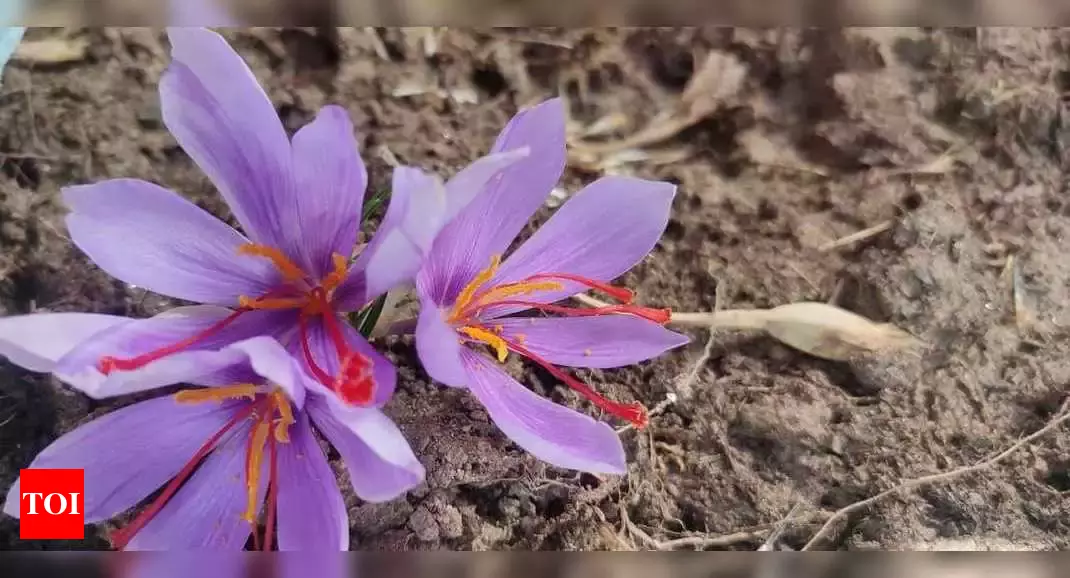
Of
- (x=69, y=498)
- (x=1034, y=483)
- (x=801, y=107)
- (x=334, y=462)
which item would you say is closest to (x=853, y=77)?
(x=801, y=107)

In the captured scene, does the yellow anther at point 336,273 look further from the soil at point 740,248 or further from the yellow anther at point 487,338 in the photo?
the soil at point 740,248

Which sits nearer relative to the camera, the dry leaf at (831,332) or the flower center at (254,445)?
the flower center at (254,445)

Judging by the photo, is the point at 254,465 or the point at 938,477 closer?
the point at 254,465

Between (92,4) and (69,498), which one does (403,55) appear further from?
(69,498)

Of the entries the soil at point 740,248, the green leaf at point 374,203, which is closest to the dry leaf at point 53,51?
the soil at point 740,248

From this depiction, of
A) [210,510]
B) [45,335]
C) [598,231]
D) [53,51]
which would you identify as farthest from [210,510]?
[53,51]

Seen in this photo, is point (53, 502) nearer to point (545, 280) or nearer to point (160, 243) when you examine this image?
point (160, 243)
